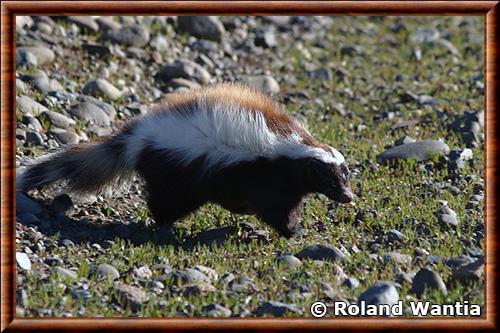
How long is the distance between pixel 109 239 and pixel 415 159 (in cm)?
421

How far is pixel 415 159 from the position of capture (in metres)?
11.1

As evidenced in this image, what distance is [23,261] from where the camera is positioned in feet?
25.1

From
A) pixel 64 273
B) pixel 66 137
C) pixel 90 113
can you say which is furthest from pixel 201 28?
pixel 64 273

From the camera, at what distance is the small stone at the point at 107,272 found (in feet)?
24.9

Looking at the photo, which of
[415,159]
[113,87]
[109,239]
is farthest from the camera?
[113,87]

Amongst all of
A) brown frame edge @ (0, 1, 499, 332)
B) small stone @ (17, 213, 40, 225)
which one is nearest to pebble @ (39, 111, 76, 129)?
small stone @ (17, 213, 40, 225)

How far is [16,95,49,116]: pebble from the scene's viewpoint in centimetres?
1110

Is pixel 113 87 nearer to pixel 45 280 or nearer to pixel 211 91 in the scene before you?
pixel 211 91

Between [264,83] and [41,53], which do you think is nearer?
[41,53]

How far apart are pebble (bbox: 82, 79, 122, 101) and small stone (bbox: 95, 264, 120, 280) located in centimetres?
525

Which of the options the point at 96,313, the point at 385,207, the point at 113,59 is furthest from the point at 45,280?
the point at 113,59

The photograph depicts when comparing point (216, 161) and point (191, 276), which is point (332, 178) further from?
point (191, 276)

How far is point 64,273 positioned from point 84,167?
2041 millimetres

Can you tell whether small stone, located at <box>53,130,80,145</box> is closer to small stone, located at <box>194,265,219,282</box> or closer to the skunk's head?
the skunk's head
